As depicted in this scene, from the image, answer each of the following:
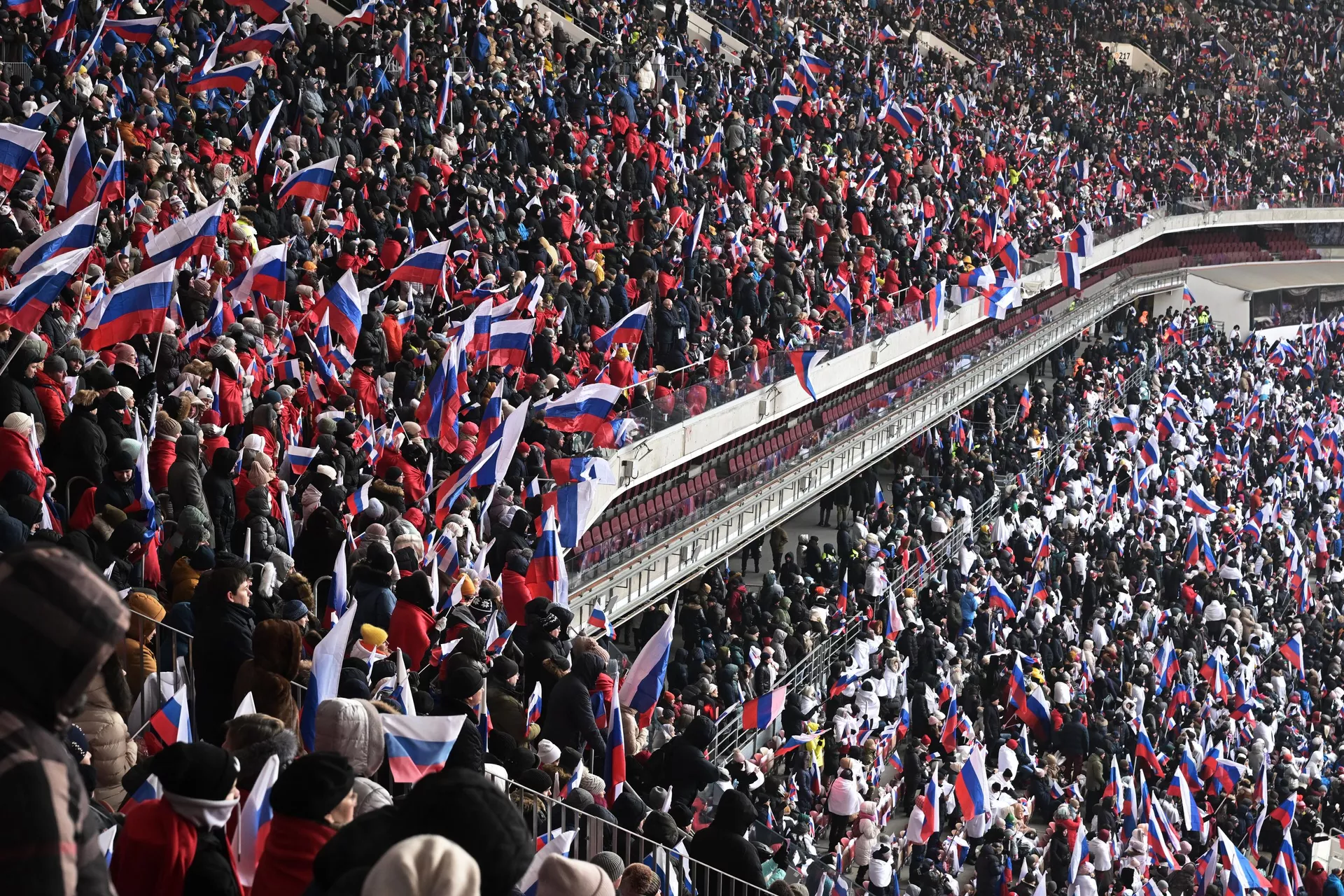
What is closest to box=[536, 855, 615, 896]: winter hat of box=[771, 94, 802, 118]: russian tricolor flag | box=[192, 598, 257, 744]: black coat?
box=[192, 598, 257, 744]: black coat

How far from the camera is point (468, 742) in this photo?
678 centimetres

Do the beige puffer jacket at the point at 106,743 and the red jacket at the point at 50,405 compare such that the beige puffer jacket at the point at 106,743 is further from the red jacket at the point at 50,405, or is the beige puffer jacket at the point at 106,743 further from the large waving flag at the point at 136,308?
the large waving flag at the point at 136,308

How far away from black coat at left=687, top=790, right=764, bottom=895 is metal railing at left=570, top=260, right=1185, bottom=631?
25.2 ft

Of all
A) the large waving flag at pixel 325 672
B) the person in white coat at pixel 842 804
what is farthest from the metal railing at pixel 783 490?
the large waving flag at pixel 325 672

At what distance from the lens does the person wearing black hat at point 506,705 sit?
8.41 metres

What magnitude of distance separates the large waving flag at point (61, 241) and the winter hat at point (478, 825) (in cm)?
782

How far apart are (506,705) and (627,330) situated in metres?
8.82

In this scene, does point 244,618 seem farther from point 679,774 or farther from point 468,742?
point 679,774

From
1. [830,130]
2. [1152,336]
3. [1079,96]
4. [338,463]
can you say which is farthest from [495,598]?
[1079,96]

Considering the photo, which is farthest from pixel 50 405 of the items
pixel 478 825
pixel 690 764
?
pixel 478 825

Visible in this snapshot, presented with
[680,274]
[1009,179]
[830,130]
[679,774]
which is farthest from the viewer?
[1009,179]

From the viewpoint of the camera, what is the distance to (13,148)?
11.8 meters

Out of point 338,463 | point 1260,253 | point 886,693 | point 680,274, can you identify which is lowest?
point 1260,253

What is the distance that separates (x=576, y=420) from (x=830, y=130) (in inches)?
693
